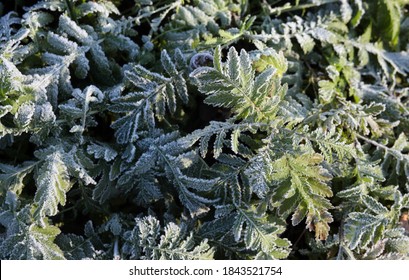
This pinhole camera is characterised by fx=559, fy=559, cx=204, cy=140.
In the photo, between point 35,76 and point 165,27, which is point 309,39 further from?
point 35,76

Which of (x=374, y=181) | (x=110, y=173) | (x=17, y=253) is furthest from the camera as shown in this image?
(x=374, y=181)

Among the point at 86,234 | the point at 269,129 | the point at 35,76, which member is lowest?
the point at 86,234

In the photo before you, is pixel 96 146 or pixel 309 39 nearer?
pixel 96 146

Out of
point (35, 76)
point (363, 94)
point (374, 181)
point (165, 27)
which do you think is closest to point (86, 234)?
point (35, 76)

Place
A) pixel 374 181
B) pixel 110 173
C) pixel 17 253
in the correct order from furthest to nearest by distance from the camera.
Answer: pixel 374 181
pixel 110 173
pixel 17 253

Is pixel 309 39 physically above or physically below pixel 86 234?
above

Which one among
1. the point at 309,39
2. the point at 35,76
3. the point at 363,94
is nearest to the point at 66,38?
the point at 35,76
